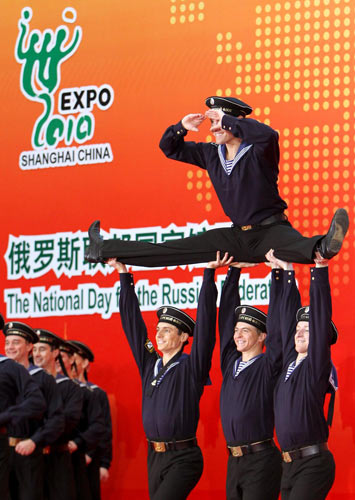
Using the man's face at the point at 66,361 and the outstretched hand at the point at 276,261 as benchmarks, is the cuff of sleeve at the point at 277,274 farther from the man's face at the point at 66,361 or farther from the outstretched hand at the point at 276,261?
the man's face at the point at 66,361

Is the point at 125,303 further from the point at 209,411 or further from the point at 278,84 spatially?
the point at 278,84

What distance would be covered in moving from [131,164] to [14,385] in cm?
210

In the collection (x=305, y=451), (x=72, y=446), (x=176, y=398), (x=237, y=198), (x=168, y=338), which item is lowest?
(x=72, y=446)

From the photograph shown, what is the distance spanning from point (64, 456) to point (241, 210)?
3090 millimetres

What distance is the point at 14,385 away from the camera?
6.84 metres

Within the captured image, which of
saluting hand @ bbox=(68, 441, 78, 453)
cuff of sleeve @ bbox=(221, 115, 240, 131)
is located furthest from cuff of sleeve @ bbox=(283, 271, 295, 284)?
saluting hand @ bbox=(68, 441, 78, 453)

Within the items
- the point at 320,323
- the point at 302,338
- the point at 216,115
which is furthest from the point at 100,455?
the point at 216,115

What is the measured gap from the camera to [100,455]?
25.4ft

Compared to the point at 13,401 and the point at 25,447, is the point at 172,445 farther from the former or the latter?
the point at 13,401

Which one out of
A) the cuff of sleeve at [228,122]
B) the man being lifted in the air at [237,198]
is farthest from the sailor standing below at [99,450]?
the cuff of sleeve at [228,122]

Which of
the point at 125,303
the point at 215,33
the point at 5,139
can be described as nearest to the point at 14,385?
the point at 125,303

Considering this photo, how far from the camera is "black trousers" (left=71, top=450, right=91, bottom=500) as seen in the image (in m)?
7.55

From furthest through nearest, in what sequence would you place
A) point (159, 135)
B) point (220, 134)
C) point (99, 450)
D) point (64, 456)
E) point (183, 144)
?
1. point (159, 135)
2. point (99, 450)
3. point (64, 456)
4. point (183, 144)
5. point (220, 134)

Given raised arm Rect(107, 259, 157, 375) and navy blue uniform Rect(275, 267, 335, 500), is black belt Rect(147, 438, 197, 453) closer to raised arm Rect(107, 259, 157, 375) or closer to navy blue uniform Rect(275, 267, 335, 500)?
raised arm Rect(107, 259, 157, 375)
